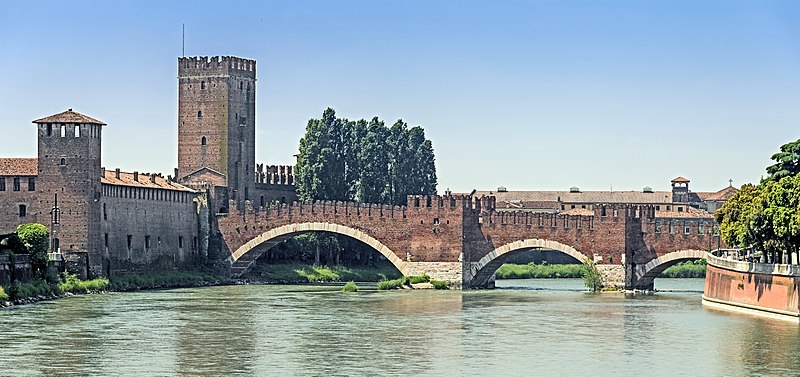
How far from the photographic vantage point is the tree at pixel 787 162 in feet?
187

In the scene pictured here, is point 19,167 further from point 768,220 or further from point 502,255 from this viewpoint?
point 768,220

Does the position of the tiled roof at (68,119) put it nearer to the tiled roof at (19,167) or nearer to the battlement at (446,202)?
the tiled roof at (19,167)

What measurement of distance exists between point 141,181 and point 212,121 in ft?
23.2

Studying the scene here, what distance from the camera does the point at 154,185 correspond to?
64.2 m

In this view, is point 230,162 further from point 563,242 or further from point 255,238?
point 563,242

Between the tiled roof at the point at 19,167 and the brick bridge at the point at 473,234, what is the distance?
991cm

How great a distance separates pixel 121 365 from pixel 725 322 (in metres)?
16.8

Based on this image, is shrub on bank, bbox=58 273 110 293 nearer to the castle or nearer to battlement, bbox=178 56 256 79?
the castle

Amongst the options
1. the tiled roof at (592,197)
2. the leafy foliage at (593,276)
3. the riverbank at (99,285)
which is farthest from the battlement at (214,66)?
the tiled roof at (592,197)

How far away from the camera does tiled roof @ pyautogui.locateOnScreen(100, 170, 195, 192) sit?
6075cm

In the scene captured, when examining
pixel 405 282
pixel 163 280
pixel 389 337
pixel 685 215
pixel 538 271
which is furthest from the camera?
pixel 685 215

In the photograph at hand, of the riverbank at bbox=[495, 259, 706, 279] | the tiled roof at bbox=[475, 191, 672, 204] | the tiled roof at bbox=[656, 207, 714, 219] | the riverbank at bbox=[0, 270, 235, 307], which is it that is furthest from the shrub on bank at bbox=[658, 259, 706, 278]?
the tiled roof at bbox=[475, 191, 672, 204]

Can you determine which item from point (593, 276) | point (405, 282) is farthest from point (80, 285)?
point (593, 276)

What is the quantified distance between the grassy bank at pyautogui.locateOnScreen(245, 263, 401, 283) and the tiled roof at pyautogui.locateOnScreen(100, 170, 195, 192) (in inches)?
173
